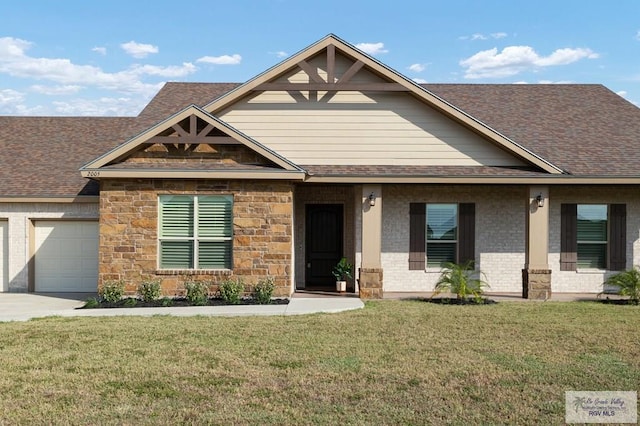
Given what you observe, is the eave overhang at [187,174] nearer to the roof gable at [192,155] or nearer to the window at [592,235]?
the roof gable at [192,155]

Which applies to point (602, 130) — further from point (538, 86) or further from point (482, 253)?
point (482, 253)

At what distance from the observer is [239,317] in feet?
38.5

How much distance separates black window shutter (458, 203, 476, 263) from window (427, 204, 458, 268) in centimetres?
11

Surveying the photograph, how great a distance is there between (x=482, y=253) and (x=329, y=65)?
635 centimetres

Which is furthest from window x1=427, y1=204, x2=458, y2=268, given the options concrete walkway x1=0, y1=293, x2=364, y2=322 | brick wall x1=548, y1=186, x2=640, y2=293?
concrete walkway x1=0, y1=293, x2=364, y2=322

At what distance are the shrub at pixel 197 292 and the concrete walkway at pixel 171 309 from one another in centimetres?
42

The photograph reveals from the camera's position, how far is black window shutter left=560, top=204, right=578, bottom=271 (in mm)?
16125

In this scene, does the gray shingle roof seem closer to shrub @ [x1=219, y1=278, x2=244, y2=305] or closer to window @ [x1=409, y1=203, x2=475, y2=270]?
window @ [x1=409, y1=203, x2=475, y2=270]

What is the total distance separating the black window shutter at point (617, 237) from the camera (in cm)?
1608

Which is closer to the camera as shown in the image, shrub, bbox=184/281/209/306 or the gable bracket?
shrub, bbox=184/281/209/306

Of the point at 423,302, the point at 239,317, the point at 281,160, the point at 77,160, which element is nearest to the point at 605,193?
the point at 423,302

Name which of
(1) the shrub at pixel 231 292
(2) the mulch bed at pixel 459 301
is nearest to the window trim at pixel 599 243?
(2) the mulch bed at pixel 459 301

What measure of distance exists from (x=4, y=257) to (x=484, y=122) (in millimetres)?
14010

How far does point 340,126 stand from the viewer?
15508 millimetres
